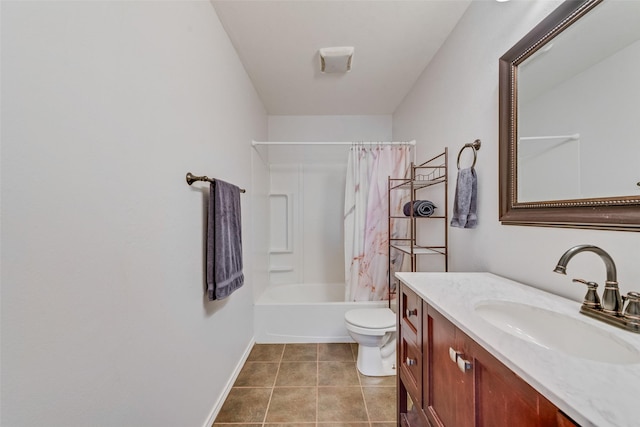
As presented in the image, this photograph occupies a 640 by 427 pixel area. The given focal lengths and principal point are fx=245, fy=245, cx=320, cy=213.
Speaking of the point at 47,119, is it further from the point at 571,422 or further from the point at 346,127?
the point at 346,127

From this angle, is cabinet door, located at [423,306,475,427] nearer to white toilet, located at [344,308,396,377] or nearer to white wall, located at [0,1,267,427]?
white toilet, located at [344,308,396,377]

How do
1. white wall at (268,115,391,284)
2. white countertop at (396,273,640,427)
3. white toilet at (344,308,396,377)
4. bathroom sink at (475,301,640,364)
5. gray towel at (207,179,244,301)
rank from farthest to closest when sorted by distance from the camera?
white wall at (268,115,391,284) → white toilet at (344,308,396,377) → gray towel at (207,179,244,301) → bathroom sink at (475,301,640,364) → white countertop at (396,273,640,427)

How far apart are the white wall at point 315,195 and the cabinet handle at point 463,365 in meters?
2.40

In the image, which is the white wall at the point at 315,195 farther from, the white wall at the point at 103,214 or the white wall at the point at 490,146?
the white wall at the point at 103,214

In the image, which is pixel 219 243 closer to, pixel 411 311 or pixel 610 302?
pixel 411 311

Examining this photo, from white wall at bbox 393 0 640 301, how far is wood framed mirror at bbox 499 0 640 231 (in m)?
0.07

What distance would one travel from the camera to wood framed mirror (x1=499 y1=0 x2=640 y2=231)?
28.4 inches

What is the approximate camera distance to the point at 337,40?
1730 mm

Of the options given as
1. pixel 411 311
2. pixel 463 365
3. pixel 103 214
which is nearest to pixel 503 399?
pixel 463 365

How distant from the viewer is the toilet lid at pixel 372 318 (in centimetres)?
179

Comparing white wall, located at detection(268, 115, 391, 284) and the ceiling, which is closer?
the ceiling

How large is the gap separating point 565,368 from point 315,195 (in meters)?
2.71

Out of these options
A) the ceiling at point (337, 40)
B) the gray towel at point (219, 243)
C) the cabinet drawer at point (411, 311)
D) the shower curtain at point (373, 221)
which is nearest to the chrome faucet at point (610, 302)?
the cabinet drawer at point (411, 311)

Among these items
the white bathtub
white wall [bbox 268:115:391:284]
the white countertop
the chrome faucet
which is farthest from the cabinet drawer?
white wall [bbox 268:115:391:284]
